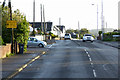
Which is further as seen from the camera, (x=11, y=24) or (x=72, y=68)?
(x=11, y=24)

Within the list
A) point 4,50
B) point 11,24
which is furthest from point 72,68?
point 11,24

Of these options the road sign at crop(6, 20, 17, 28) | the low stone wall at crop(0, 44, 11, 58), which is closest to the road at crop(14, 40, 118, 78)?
the low stone wall at crop(0, 44, 11, 58)

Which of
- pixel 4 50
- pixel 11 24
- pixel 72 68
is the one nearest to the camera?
pixel 72 68

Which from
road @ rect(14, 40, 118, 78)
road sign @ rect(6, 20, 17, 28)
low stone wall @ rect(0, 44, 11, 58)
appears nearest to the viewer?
road @ rect(14, 40, 118, 78)

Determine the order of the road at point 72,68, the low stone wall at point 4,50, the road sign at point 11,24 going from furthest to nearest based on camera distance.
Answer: the road sign at point 11,24 → the low stone wall at point 4,50 → the road at point 72,68

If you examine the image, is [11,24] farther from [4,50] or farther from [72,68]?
[72,68]

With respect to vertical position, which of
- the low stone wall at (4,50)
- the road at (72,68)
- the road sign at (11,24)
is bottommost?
the road at (72,68)

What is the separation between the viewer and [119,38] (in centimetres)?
6625

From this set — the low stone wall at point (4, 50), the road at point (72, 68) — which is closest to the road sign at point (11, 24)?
the low stone wall at point (4, 50)

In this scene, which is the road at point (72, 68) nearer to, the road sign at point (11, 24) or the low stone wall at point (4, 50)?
the low stone wall at point (4, 50)

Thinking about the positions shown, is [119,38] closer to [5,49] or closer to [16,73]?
[5,49]

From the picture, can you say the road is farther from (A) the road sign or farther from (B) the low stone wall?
(A) the road sign

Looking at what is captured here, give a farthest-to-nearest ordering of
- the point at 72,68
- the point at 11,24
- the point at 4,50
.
Result: the point at 11,24, the point at 4,50, the point at 72,68

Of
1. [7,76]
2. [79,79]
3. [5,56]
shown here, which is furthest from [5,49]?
[79,79]
